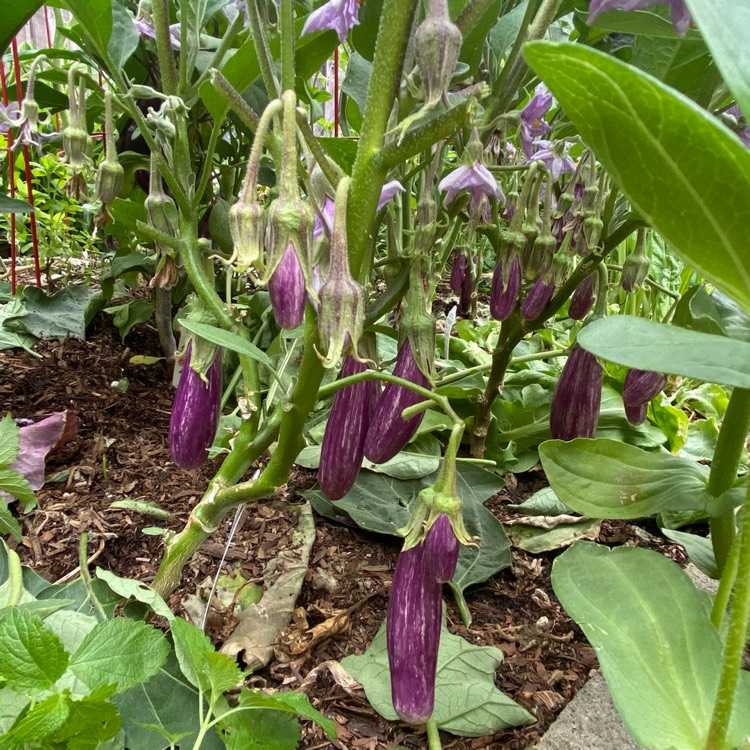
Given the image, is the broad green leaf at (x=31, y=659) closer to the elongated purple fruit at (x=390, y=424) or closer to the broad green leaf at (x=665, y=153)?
the elongated purple fruit at (x=390, y=424)

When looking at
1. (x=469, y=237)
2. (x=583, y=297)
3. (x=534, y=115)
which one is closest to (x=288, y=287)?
(x=469, y=237)

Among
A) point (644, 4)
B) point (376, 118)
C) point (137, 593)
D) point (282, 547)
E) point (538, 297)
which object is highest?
point (644, 4)

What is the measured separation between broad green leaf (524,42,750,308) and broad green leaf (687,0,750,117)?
0.03 metres

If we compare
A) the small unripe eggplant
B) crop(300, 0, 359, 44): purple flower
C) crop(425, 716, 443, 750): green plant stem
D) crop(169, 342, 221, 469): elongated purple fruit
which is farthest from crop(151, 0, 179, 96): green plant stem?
crop(425, 716, 443, 750): green plant stem

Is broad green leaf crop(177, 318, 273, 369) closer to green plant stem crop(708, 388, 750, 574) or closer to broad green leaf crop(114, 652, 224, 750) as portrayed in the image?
broad green leaf crop(114, 652, 224, 750)

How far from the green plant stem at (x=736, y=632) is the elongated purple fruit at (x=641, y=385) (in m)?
0.41

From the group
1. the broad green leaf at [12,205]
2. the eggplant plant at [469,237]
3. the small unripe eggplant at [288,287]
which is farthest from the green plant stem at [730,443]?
the broad green leaf at [12,205]

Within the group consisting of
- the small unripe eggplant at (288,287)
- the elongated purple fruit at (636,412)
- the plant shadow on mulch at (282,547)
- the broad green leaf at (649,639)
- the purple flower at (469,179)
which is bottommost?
the plant shadow on mulch at (282,547)

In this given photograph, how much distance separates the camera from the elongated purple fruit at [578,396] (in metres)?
0.90

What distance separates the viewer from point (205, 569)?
3.02 feet

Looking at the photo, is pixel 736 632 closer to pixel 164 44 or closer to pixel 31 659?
pixel 31 659

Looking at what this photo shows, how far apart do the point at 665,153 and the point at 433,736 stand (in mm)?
620

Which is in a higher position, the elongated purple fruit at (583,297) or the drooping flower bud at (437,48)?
the drooping flower bud at (437,48)

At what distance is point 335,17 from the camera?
27.0 inches
